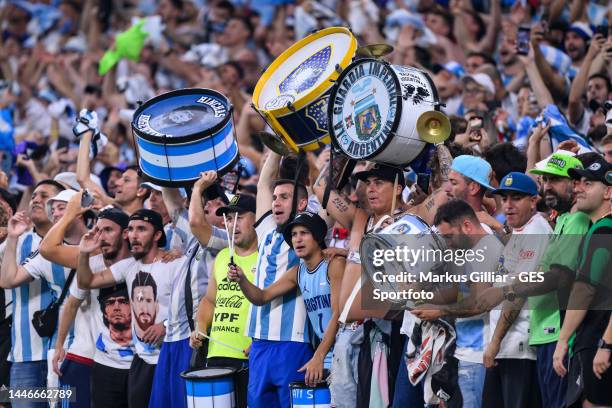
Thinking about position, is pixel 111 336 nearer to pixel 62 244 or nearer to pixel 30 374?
pixel 62 244

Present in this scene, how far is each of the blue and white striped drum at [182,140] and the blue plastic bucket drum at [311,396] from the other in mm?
1811

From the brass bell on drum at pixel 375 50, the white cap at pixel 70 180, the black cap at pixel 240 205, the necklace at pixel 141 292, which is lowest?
the necklace at pixel 141 292

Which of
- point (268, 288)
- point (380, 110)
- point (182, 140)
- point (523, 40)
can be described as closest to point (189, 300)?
point (268, 288)

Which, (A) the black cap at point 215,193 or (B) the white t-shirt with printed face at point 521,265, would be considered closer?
(B) the white t-shirt with printed face at point 521,265

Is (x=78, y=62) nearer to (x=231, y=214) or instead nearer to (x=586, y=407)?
(x=231, y=214)

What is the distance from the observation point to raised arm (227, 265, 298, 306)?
855 cm

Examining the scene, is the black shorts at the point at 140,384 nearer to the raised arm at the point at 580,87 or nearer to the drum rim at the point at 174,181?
the drum rim at the point at 174,181

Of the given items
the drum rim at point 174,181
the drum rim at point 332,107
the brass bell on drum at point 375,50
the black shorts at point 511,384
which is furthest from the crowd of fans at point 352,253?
the brass bell on drum at point 375,50

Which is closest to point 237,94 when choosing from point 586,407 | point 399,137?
point 399,137

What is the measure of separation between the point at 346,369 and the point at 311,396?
0.29 metres

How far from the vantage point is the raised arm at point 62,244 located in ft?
32.2

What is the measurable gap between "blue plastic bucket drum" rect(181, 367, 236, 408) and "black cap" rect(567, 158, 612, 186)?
274 centimetres

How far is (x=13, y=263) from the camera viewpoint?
1014cm

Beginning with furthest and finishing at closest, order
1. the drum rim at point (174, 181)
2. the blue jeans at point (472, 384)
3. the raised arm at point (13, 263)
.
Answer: the raised arm at point (13, 263)
the drum rim at point (174, 181)
the blue jeans at point (472, 384)
